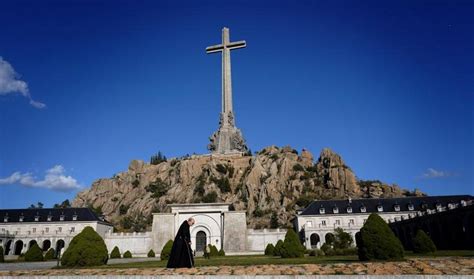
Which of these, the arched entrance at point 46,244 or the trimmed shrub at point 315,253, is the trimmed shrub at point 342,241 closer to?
the trimmed shrub at point 315,253

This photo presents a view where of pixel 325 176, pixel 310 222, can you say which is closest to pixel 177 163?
pixel 325 176

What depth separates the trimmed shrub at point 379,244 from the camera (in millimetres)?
17391

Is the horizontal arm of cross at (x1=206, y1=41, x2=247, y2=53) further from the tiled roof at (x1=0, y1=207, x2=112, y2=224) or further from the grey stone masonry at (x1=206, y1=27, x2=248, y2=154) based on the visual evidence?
the tiled roof at (x1=0, y1=207, x2=112, y2=224)

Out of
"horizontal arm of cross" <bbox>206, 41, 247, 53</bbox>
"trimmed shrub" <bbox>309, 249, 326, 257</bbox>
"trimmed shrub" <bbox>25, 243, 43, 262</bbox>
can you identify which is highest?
"horizontal arm of cross" <bbox>206, 41, 247, 53</bbox>

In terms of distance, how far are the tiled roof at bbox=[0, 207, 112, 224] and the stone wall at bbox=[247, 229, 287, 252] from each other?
29.2 metres

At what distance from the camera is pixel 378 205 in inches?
2458

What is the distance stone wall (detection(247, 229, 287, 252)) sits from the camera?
2164 inches

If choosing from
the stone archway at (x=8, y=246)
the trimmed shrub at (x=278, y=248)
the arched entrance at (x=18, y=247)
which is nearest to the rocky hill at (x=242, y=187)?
the arched entrance at (x=18, y=247)

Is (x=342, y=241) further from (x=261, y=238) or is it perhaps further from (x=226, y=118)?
(x=226, y=118)

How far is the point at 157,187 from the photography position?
306 ft

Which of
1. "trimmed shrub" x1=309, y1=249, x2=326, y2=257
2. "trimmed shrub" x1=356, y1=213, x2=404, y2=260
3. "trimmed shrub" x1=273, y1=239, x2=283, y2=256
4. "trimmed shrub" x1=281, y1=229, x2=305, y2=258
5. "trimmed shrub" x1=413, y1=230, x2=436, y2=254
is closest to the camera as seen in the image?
"trimmed shrub" x1=356, y1=213, x2=404, y2=260

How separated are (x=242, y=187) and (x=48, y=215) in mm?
42850

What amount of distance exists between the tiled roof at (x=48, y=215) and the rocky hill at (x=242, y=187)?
12182mm

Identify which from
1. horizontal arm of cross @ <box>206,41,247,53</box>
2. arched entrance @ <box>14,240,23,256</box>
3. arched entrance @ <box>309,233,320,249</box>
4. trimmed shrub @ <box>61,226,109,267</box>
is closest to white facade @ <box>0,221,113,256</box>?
arched entrance @ <box>14,240,23,256</box>
